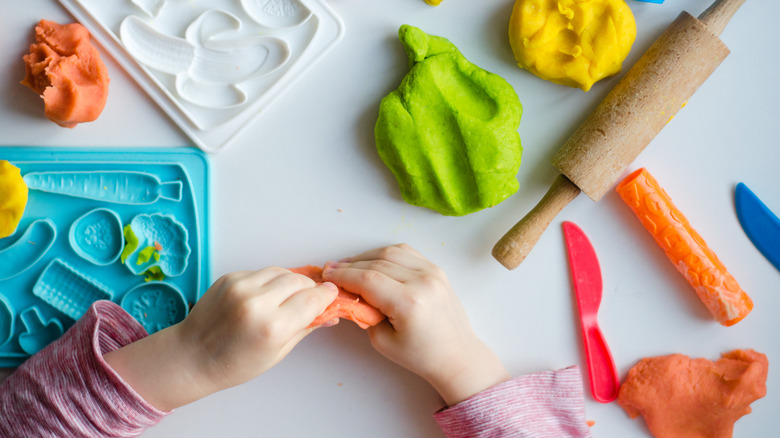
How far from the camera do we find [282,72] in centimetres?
87

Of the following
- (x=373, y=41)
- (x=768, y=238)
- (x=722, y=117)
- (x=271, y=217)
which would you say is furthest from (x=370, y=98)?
(x=768, y=238)

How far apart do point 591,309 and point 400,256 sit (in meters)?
0.33

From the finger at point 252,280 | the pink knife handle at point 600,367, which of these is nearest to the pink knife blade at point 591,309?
the pink knife handle at point 600,367

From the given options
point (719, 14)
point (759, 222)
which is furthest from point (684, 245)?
point (719, 14)

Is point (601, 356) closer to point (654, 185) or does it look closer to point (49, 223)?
point (654, 185)

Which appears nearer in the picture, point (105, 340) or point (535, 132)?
point (105, 340)

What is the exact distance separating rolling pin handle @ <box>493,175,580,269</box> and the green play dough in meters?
0.05

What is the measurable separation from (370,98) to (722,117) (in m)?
0.57

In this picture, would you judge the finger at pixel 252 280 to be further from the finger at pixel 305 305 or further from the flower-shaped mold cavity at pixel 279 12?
the flower-shaped mold cavity at pixel 279 12

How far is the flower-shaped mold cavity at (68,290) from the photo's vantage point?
0.85 m

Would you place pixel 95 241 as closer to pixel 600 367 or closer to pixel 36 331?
pixel 36 331

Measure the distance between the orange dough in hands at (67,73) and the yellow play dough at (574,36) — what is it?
24.5 inches

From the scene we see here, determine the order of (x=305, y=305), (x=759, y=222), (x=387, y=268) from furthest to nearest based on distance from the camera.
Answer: (x=759, y=222)
(x=387, y=268)
(x=305, y=305)

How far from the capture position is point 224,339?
713mm
